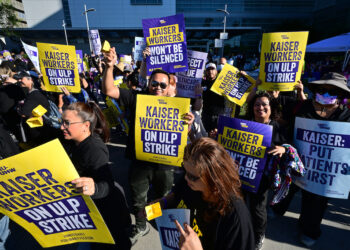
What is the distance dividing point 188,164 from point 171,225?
53 cm

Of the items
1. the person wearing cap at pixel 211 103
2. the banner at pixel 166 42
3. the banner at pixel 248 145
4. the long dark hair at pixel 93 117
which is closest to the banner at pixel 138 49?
the person wearing cap at pixel 211 103

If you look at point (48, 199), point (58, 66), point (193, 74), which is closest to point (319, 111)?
point (193, 74)

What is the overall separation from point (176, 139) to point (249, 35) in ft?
160

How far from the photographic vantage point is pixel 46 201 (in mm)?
1456

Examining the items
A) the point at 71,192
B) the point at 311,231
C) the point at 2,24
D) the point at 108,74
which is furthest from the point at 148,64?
the point at 2,24

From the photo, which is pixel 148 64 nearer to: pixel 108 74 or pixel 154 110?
pixel 108 74

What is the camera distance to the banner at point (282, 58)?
2.89 meters

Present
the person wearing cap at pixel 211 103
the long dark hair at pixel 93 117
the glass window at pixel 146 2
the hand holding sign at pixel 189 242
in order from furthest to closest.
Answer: the glass window at pixel 146 2
the person wearing cap at pixel 211 103
the long dark hair at pixel 93 117
the hand holding sign at pixel 189 242

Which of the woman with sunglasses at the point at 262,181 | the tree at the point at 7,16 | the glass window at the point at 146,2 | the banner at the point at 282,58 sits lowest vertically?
the woman with sunglasses at the point at 262,181

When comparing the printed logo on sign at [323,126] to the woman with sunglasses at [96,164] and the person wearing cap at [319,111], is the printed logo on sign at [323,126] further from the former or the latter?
the woman with sunglasses at [96,164]

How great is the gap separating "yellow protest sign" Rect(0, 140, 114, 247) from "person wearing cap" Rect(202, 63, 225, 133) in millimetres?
3339

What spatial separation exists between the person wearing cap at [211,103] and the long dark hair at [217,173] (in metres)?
3.22

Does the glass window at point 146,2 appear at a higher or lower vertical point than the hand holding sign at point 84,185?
higher

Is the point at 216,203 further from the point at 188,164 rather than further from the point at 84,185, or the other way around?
the point at 84,185
